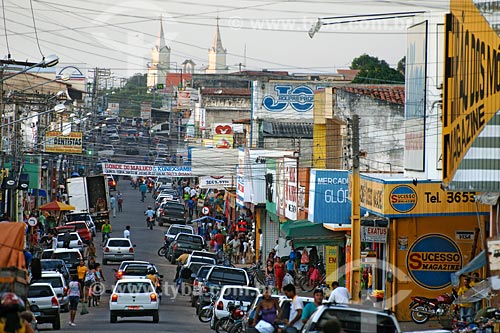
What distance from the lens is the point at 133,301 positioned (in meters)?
31.2

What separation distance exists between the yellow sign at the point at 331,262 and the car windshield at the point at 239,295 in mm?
12833

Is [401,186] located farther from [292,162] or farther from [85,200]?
[85,200]

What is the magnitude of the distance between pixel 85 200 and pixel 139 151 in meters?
70.7

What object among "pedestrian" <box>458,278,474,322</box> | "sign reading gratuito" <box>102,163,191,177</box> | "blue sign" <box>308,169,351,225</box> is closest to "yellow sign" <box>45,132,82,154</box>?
A: "sign reading gratuito" <box>102,163,191,177</box>

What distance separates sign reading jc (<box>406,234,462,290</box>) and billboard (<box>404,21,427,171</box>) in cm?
232

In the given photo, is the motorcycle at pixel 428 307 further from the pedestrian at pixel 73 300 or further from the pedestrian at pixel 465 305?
the pedestrian at pixel 73 300

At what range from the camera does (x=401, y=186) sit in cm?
3256

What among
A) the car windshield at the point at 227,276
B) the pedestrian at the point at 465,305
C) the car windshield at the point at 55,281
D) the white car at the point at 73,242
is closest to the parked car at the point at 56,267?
the car windshield at the point at 55,281

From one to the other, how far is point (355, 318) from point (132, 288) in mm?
14359

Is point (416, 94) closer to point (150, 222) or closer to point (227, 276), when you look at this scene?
point (227, 276)

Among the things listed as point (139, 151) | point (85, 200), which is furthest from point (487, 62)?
point (139, 151)

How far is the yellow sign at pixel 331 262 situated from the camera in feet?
142

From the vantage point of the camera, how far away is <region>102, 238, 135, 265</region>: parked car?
5325cm

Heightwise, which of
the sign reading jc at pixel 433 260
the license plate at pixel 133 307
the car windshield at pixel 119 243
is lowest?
the car windshield at pixel 119 243
